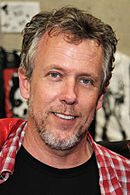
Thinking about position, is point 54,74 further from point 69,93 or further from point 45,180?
point 45,180

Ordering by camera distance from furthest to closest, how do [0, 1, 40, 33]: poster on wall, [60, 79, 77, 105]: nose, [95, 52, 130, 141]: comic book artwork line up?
[0, 1, 40, 33]: poster on wall → [95, 52, 130, 141]: comic book artwork → [60, 79, 77, 105]: nose

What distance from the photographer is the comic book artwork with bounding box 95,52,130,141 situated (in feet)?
8.28

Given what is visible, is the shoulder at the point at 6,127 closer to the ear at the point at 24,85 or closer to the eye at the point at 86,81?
the ear at the point at 24,85

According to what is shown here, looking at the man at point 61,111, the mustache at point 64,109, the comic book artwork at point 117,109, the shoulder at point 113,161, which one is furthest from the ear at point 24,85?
the comic book artwork at point 117,109

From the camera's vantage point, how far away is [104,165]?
1395mm

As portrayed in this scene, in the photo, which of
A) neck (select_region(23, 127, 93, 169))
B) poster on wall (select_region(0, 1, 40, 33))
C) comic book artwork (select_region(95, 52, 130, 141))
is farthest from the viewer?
poster on wall (select_region(0, 1, 40, 33))

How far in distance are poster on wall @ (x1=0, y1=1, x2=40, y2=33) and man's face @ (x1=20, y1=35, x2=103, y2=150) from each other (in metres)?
1.59

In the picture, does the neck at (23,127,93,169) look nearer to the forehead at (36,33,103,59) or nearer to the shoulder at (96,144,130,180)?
the shoulder at (96,144,130,180)

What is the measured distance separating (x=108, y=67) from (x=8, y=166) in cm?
62

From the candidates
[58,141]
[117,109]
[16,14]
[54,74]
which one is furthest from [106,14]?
[58,141]

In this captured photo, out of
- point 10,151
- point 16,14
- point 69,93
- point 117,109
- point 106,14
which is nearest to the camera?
point 69,93

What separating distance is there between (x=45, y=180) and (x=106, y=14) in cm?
213

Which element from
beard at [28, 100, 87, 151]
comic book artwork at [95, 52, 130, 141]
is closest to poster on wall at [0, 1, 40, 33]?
comic book artwork at [95, 52, 130, 141]

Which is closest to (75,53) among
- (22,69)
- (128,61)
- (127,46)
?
(22,69)
